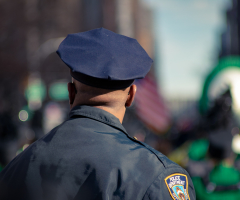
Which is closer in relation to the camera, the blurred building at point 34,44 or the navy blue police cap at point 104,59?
the navy blue police cap at point 104,59

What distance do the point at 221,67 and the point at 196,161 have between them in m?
1.66

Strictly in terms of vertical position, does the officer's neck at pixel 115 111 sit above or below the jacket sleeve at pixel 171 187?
above

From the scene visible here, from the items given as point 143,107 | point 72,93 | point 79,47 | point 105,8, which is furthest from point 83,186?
point 105,8

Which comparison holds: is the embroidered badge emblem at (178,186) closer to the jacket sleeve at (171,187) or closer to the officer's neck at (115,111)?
the jacket sleeve at (171,187)

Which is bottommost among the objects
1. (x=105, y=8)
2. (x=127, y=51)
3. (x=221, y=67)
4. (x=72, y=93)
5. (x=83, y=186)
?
(x=105, y=8)

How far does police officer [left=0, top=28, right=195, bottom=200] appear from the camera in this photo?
131cm

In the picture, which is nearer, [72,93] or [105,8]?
[72,93]

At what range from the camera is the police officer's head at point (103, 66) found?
146cm

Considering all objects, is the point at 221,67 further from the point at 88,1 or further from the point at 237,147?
the point at 88,1

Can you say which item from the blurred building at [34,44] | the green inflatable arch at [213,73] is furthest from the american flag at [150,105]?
the green inflatable arch at [213,73]

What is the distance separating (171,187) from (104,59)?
66 cm

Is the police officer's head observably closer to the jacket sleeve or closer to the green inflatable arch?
the jacket sleeve

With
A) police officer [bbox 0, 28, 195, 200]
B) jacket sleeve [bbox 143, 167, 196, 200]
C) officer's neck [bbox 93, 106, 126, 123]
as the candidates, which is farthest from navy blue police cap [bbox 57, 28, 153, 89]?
jacket sleeve [bbox 143, 167, 196, 200]

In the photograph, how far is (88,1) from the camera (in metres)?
41.9
